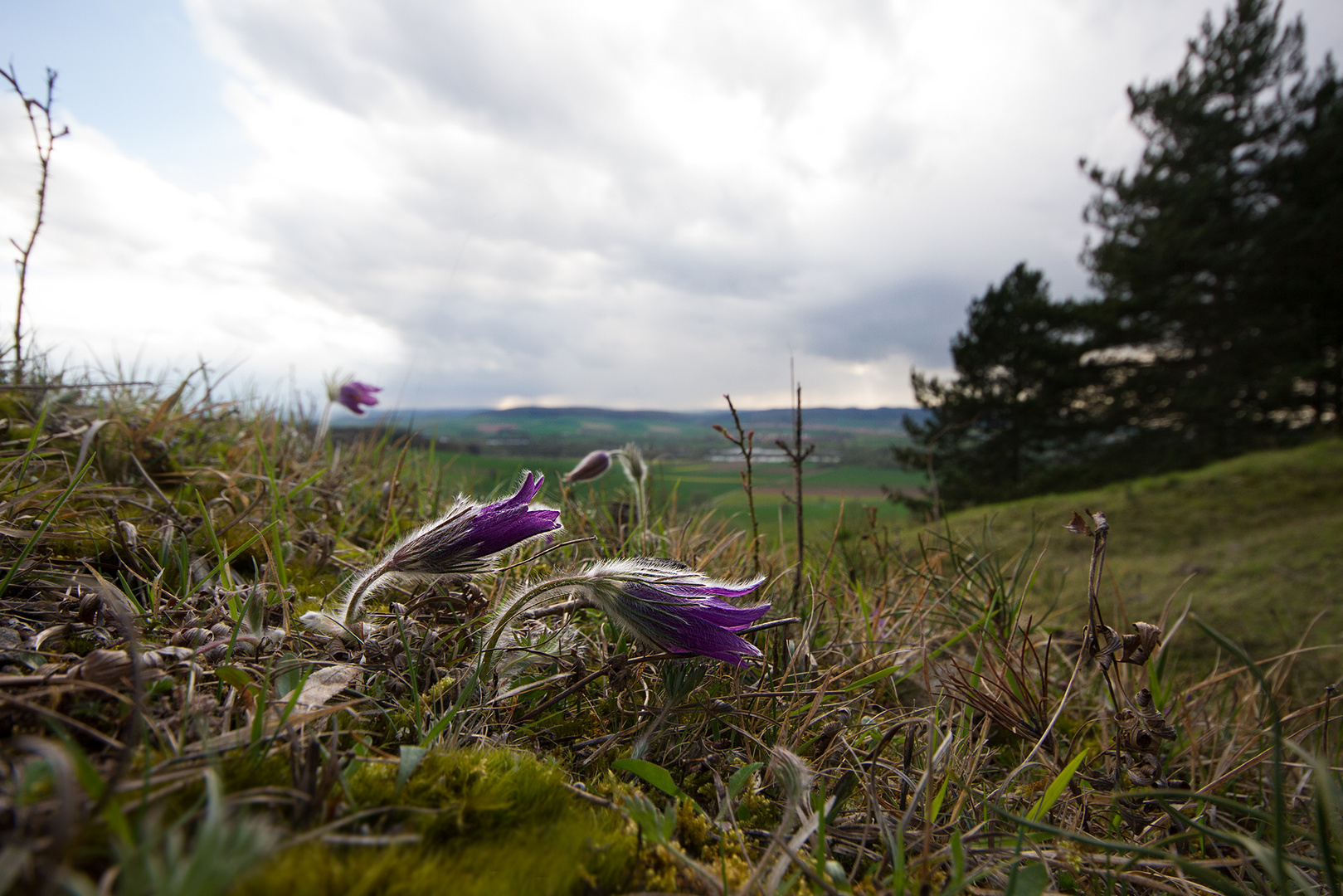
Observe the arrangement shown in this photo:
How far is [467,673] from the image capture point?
55.2 inches

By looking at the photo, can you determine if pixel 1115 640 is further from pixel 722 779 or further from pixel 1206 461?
pixel 1206 461

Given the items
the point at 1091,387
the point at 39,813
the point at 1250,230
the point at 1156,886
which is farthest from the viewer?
the point at 1091,387

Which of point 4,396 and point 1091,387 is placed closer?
point 4,396

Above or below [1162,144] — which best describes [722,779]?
below

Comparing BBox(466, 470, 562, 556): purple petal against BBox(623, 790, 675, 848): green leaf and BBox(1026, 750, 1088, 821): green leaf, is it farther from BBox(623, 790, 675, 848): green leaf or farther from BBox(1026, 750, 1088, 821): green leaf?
BBox(1026, 750, 1088, 821): green leaf

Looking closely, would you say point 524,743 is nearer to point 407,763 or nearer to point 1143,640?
point 407,763

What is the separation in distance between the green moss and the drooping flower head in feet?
1.57

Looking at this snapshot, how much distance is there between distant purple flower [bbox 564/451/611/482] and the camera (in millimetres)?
2861

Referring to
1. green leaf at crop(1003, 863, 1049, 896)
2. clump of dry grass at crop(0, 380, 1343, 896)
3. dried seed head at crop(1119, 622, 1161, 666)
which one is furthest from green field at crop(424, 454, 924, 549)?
green leaf at crop(1003, 863, 1049, 896)

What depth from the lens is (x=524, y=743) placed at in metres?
1.34

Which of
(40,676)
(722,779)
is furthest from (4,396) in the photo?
(722,779)

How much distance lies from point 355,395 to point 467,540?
3.25 meters

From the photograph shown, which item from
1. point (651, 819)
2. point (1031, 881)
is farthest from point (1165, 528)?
point (651, 819)

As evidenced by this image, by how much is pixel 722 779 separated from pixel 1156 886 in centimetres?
83
